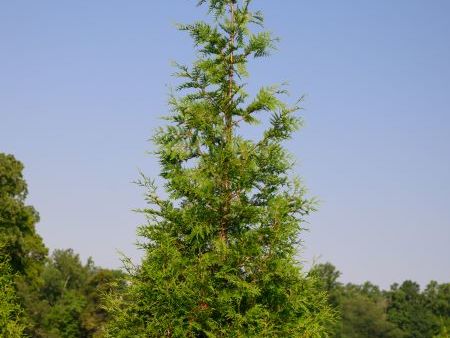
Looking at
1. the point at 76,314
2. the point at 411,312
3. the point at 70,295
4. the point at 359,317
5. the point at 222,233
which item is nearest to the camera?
the point at 222,233

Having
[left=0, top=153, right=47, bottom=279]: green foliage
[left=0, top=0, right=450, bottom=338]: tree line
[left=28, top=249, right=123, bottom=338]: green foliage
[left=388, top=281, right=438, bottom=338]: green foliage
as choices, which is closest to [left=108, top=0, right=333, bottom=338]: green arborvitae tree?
[left=0, top=0, right=450, bottom=338]: tree line

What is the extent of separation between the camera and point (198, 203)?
46.1ft

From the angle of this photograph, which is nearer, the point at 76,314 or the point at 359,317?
the point at 76,314

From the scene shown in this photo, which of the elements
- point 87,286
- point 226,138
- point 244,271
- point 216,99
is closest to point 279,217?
point 244,271

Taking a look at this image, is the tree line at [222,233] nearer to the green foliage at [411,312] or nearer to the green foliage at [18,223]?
the green foliage at [18,223]

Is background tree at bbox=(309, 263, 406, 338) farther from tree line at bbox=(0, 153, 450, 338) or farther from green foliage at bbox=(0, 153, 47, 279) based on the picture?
green foliage at bbox=(0, 153, 47, 279)

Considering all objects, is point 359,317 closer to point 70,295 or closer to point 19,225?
point 70,295

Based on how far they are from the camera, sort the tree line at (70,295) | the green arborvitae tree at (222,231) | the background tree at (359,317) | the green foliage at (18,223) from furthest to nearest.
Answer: the background tree at (359,317) < the green foliage at (18,223) < the tree line at (70,295) < the green arborvitae tree at (222,231)

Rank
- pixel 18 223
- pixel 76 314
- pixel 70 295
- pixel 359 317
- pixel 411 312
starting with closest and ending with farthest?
pixel 18 223, pixel 76 314, pixel 70 295, pixel 359 317, pixel 411 312

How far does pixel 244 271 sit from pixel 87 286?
67.0 metres

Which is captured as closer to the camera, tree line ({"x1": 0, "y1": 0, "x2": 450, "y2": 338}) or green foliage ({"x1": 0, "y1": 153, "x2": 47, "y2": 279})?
tree line ({"x1": 0, "y1": 0, "x2": 450, "y2": 338})

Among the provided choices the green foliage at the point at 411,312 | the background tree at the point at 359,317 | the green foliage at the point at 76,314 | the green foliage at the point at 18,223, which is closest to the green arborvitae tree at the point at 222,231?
the green foliage at the point at 18,223

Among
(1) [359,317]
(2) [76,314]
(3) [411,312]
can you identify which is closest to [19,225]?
(2) [76,314]

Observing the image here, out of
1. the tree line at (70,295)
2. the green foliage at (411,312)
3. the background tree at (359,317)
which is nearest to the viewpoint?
the tree line at (70,295)
